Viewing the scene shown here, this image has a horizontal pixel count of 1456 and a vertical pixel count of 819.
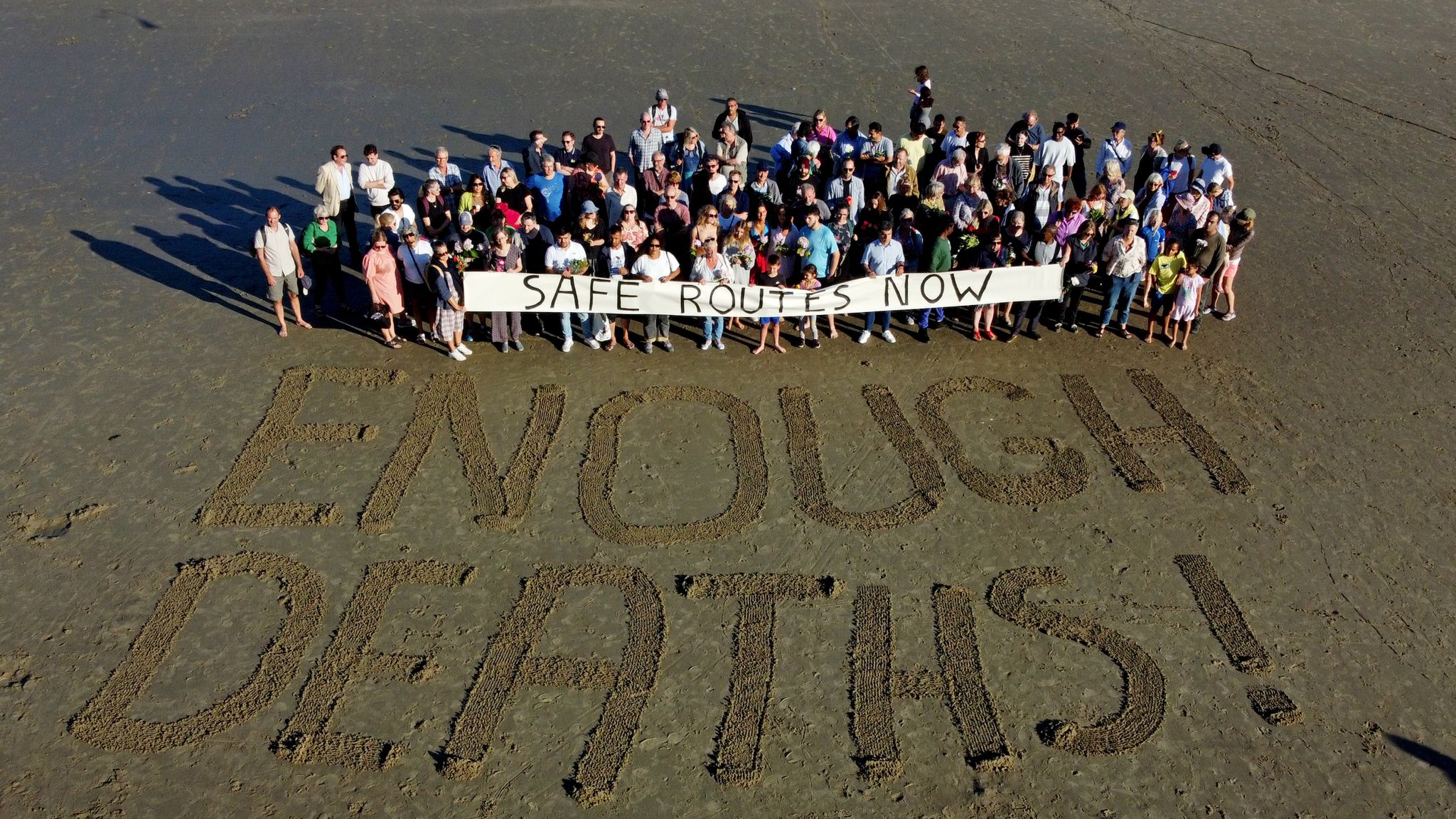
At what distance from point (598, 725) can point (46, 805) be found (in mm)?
3952

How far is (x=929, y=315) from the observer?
518 inches

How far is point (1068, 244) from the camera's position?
42.1 feet

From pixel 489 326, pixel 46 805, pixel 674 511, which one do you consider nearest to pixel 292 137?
pixel 489 326

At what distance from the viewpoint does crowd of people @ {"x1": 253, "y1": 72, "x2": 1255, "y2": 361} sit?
486 inches

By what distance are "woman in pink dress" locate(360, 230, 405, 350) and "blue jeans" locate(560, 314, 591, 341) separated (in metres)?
1.97

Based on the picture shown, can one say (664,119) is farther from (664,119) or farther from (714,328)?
(714,328)

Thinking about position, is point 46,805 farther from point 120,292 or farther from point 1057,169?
point 1057,169

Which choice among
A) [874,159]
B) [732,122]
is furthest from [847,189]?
[732,122]

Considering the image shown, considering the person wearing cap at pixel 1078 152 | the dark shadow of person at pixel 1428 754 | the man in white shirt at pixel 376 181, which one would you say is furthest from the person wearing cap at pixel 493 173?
the dark shadow of person at pixel 1428 754

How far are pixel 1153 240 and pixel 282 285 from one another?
10.9m

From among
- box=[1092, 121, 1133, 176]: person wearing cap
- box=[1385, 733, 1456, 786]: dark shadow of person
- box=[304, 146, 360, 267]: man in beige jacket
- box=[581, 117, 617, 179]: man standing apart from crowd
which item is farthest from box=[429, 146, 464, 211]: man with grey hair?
box=[1385, 733, 1456, 786]: dark shadow of person

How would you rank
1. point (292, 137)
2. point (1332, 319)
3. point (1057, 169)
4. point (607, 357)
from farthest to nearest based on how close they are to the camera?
point (292, 137)
point (1057, 169)
point (1332, 319)
point (607, 357)

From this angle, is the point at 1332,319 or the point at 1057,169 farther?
the point at 1057,169

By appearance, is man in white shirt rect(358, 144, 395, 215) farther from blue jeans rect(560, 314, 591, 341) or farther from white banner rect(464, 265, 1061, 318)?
blue jeans rect(560, 314, 591, 341)
